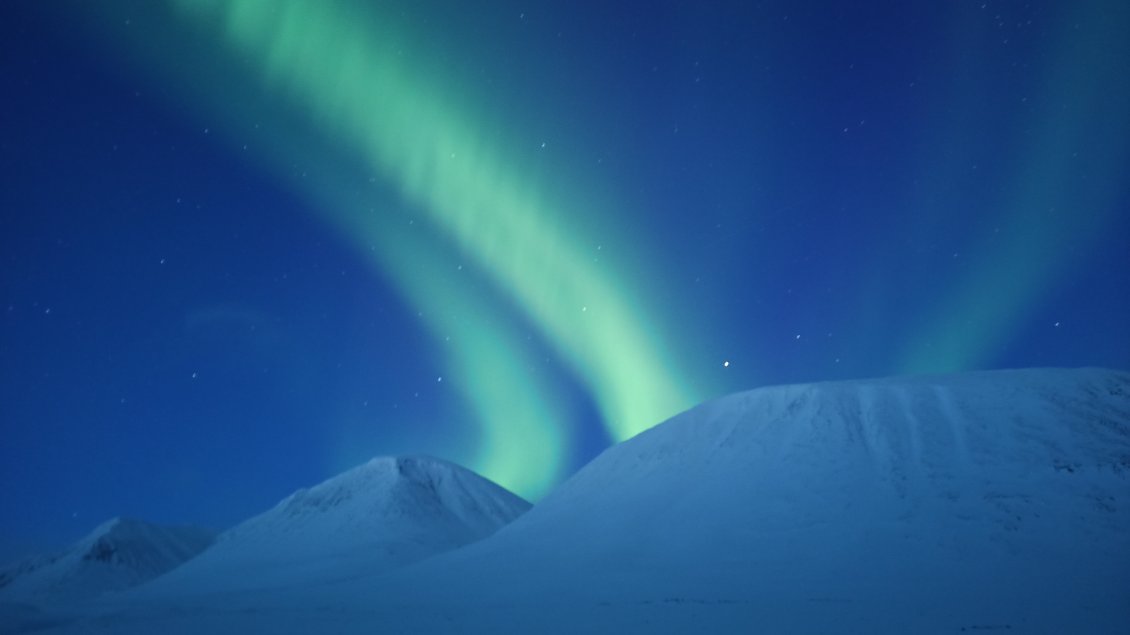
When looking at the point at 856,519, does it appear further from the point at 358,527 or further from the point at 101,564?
the point at 101,564

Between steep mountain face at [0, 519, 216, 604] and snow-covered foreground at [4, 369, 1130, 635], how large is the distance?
308 ft

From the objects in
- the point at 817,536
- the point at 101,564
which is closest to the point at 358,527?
Answer: the point at 817,536

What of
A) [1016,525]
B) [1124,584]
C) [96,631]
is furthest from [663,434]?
[96,631]

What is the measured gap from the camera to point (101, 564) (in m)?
136

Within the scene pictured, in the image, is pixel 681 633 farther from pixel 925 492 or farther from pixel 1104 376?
pixel 1104 376

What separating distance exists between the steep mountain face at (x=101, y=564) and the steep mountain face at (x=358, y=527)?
4477 cm

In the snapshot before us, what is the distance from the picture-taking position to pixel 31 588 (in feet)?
427

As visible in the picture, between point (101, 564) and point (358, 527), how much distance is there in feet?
275

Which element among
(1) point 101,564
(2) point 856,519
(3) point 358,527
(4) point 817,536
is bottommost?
(4) point 817,536

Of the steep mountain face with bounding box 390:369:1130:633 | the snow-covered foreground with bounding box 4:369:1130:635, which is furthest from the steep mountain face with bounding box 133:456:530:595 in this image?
the steep mountain face with bounding box 390:369:1130:633

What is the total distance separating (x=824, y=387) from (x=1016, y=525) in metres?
25.8

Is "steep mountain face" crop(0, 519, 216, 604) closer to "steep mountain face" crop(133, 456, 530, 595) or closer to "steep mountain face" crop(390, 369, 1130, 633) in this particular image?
"steep mountain face" crop(133, 456, 530, 595)

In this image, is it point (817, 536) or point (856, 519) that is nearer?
point (817, 536)

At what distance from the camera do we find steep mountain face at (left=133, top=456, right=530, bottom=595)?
251 feet
